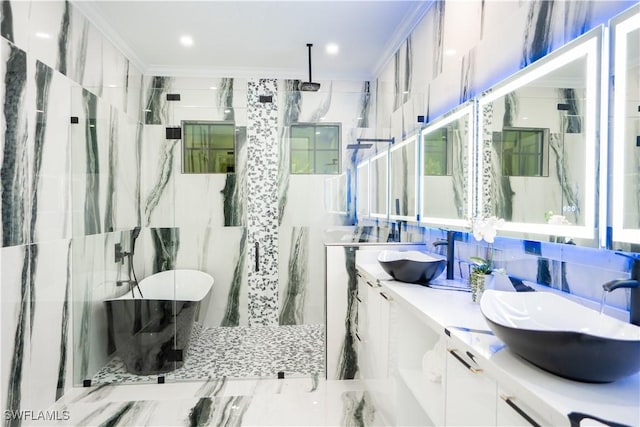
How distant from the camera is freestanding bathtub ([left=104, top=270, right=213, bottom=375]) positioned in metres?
2.81

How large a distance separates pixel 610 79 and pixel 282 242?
254 cm

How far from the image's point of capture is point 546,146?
5.04 feet

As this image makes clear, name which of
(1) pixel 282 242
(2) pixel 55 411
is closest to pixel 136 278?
(2) pixel 55 411

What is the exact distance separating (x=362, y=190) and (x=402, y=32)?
4.90 ft

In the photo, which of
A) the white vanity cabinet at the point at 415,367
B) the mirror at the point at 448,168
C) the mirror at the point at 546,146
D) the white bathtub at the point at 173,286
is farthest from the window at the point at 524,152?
the white bathtub at the point at 173,286

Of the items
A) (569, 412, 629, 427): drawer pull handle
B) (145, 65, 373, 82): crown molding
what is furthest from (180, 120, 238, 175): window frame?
(569, 412, 629, 427): drawer pull handle

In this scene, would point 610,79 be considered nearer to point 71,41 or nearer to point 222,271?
point 222,271

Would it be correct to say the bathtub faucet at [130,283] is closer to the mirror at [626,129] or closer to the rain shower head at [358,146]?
the rain shower head at [358,146]

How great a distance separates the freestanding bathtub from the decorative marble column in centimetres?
60

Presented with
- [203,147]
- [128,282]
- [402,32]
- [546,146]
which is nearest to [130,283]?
[128,282]

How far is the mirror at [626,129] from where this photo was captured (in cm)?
112

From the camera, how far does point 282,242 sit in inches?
129

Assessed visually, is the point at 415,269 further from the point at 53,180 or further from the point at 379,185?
the point at 53,180

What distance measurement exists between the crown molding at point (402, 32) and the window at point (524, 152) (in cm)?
159
